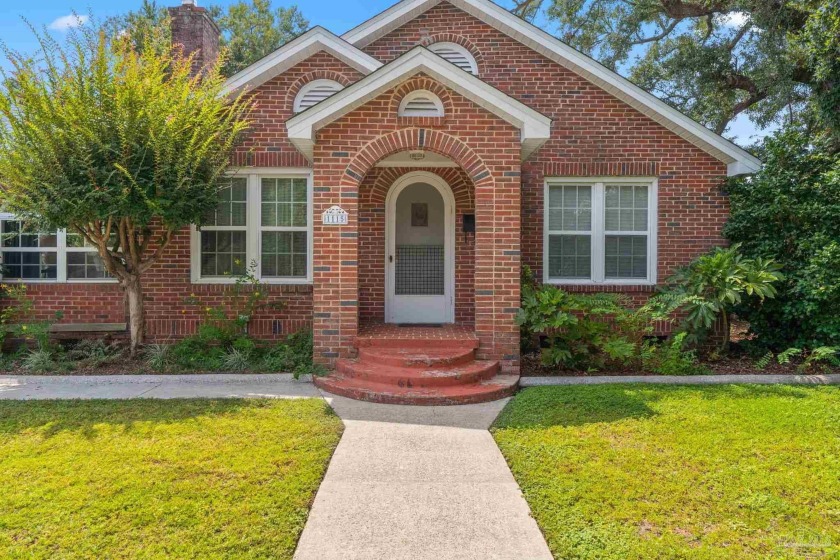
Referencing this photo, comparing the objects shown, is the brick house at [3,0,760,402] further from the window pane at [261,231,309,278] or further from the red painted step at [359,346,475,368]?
the red painted step at [359,346,475,368]

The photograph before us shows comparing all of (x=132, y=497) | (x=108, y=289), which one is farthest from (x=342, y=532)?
(x=108, y=289)

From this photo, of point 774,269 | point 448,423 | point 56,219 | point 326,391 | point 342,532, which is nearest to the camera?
point 342,532

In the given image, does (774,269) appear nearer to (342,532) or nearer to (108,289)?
(342,532)

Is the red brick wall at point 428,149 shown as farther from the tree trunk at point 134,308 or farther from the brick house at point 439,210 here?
the tree trunk at point 134,308

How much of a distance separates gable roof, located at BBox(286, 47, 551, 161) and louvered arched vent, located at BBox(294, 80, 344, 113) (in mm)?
2219

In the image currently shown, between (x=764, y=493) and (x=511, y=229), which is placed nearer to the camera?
(x=764, y=493)

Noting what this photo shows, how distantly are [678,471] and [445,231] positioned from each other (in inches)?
219

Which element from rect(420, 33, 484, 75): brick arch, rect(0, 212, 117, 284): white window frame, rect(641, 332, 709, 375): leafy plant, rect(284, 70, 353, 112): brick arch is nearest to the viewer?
rect(641, 332, 709, 375): leafy plant

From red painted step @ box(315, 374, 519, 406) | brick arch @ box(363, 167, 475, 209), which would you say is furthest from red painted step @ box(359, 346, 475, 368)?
brick arch @ box(363, 167, 475, 209)

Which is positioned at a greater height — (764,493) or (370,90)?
(370,90)

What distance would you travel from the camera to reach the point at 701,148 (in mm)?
8438

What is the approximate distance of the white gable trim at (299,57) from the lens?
8.34 metres

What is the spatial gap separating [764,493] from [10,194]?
863cm

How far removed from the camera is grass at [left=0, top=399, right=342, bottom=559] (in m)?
2.90
